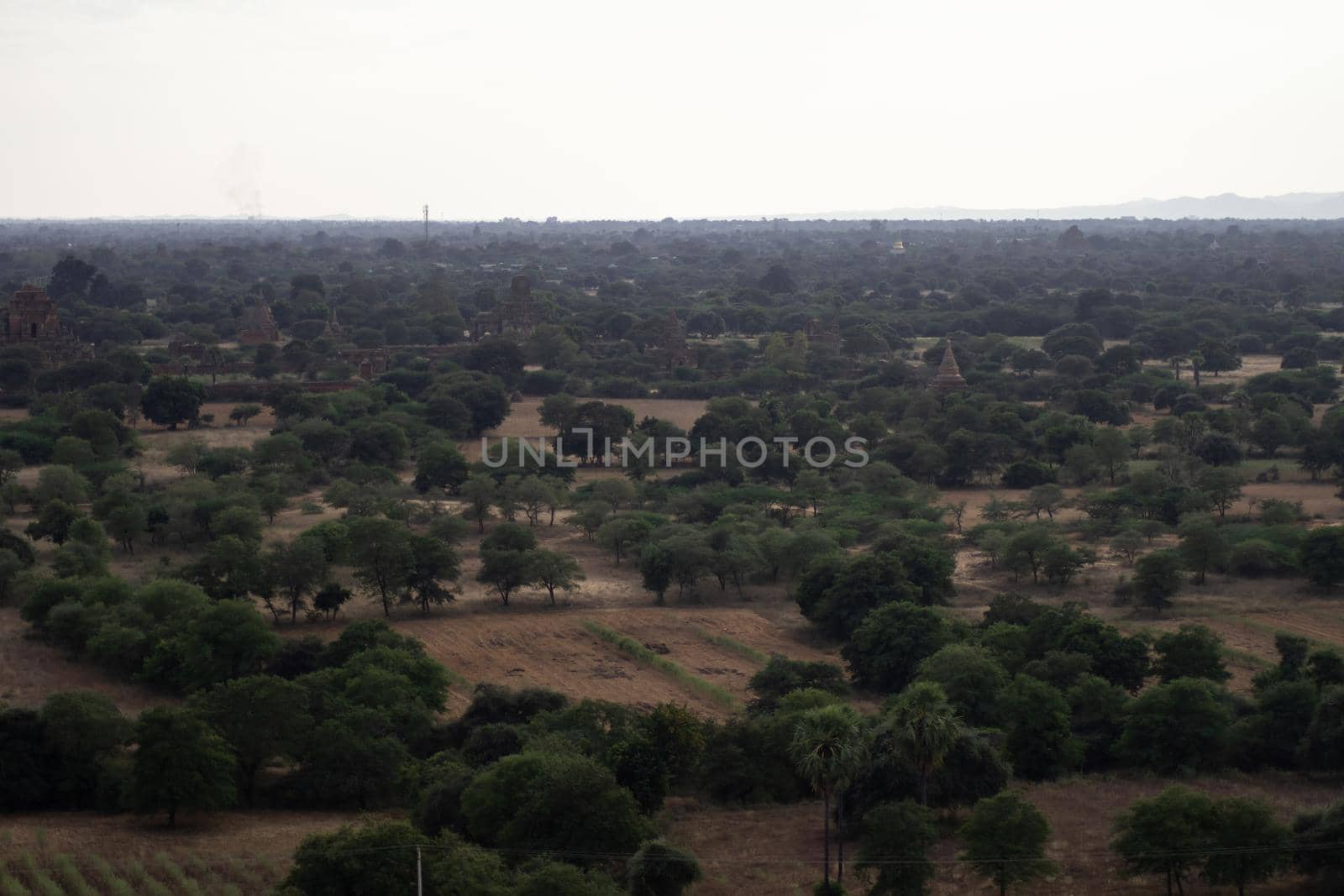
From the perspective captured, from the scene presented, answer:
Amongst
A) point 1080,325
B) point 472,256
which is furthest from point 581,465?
point 472,256

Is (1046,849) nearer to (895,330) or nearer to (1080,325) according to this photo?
(1080,325)

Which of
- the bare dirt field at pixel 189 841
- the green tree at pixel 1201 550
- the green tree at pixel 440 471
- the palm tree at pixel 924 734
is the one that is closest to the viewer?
the palm tree at pixel 924 734

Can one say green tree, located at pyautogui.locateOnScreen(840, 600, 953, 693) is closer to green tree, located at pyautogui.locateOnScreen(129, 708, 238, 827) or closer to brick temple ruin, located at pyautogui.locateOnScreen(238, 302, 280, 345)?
green tree, located at pyautogui.locateOnScreen(129, 708, 238, 827)

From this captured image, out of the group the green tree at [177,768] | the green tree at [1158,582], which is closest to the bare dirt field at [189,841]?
the green tree at [177,768]

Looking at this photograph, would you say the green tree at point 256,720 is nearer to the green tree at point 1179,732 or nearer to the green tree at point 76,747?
the green tree at point 76,747

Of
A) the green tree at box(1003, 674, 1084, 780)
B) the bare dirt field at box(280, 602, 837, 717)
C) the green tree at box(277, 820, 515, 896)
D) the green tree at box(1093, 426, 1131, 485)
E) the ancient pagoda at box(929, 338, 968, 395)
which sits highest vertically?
the ancient pagoda at box(929, 338, 968, 395)

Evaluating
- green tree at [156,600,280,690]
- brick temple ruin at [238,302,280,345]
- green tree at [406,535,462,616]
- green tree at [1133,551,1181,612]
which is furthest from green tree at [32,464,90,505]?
brick temple ruin at [238,302,280,345]
